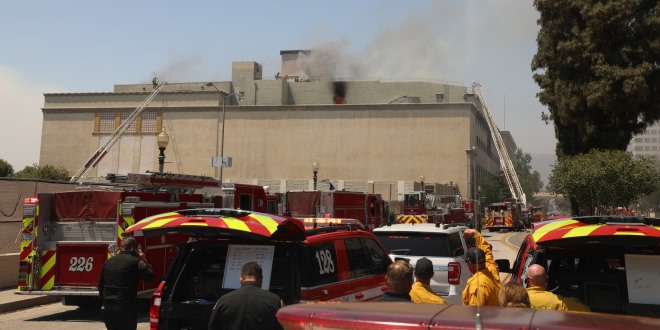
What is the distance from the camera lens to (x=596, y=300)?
5.64 meters

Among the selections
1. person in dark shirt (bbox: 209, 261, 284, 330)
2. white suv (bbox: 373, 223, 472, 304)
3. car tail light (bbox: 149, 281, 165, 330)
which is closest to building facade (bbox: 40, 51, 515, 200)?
white suv (bbox: 373, 223, 472, 304)

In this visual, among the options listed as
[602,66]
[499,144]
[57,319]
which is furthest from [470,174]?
[57,319]

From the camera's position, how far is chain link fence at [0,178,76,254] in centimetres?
1513

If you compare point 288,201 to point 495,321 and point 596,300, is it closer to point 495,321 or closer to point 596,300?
point 596,300

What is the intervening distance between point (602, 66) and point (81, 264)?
78.9ft

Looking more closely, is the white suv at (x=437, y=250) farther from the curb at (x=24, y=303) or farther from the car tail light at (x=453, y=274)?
the curb at (x=24, y=303)

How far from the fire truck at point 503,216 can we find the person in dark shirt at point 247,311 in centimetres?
5603

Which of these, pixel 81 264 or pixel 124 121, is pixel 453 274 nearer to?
pixel 81 264

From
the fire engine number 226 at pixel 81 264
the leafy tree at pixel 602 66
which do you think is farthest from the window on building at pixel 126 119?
the fire engine number 226 at pixel 81 264

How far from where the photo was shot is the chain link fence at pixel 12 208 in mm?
15133

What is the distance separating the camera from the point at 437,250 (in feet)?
33.2

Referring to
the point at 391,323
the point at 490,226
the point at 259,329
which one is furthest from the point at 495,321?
the point at 490,226

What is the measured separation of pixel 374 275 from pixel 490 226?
2102 inches

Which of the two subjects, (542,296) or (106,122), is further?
(106,122)
